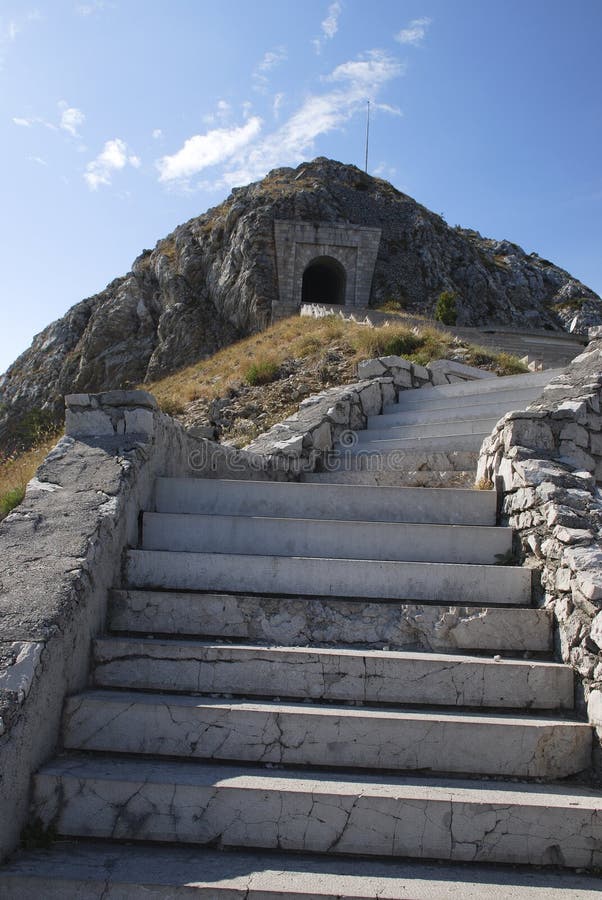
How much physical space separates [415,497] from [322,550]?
0.80 metres

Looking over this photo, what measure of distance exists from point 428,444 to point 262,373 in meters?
7.04

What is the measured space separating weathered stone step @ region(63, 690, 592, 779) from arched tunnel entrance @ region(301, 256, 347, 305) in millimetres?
24549

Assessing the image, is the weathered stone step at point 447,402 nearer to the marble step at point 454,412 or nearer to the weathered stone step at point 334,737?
the marble step at point 454,412

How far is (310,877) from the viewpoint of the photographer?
6.85 feet

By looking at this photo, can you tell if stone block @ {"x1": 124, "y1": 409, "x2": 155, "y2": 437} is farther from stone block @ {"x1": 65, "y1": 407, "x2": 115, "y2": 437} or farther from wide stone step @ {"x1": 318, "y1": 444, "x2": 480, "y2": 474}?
wide stone step @ {"x1": 318, "y1": 444, "x2": 480, "y2": 474}

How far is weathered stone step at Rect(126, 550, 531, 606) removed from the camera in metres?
3.27

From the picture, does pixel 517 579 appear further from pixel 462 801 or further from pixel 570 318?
pixel 570 318

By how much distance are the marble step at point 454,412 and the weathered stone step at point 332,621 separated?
3.54 metres

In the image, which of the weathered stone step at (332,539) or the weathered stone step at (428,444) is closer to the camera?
the weathered stone step at (332,539)

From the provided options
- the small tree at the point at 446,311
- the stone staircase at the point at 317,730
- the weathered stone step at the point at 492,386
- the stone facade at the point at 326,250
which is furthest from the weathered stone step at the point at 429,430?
the stone facade at the point at 326,250

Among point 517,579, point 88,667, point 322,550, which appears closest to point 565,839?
point 517,579

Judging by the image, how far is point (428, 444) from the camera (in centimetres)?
593

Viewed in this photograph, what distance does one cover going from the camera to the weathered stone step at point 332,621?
3062 mm

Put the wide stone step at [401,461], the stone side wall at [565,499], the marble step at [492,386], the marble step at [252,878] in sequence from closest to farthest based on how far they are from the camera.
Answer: the marble step at [252,878]
the stone side wall at [565,499]
the wide stone step at [401,461]
the marble step at [492,386]
